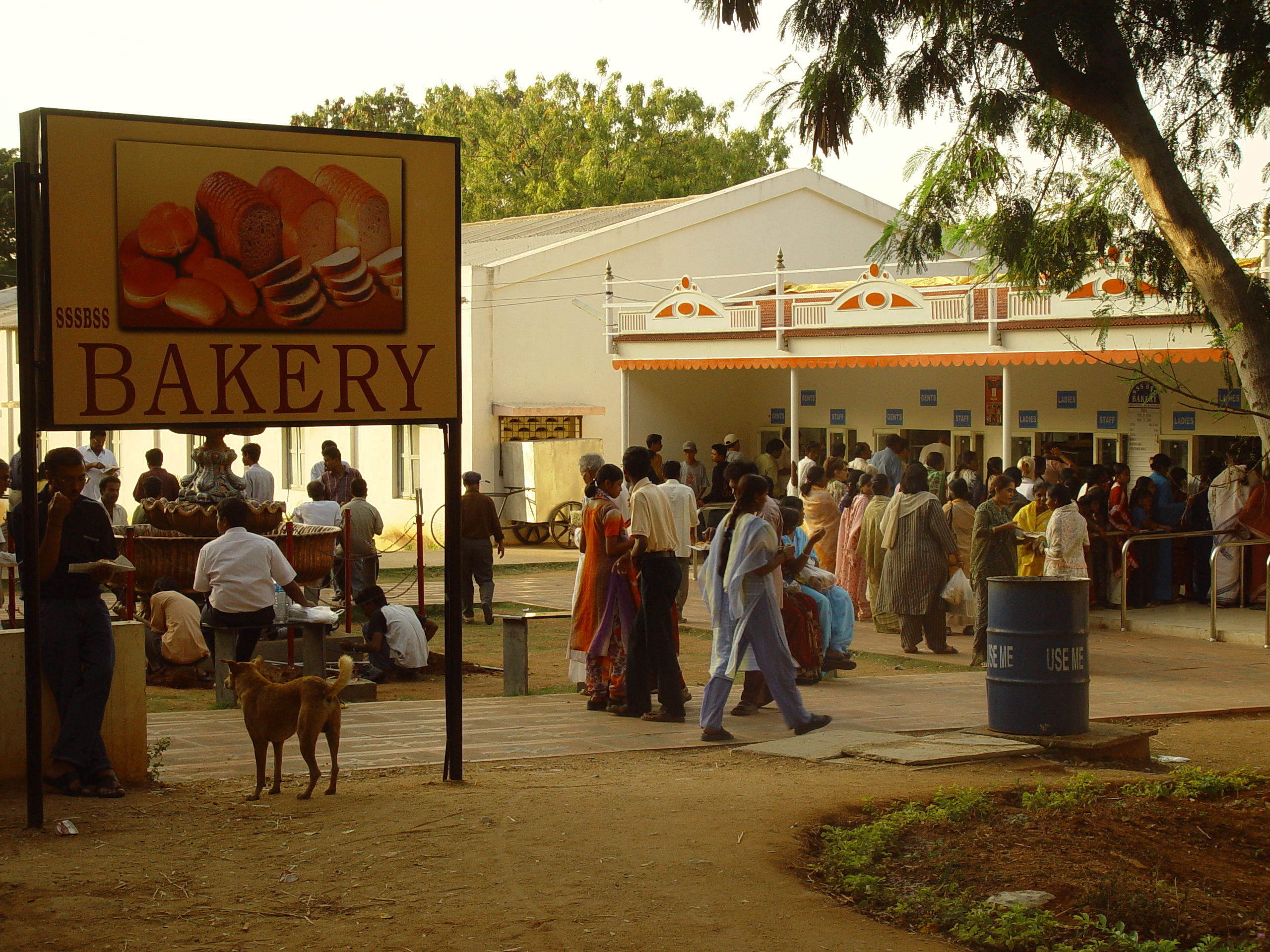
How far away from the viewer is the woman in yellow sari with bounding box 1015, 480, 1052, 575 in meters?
12.7

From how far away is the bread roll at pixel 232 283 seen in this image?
5.90 metres

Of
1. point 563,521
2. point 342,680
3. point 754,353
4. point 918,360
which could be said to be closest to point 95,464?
point 342,680

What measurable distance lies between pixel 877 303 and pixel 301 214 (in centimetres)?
1467

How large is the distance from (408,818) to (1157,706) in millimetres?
6082

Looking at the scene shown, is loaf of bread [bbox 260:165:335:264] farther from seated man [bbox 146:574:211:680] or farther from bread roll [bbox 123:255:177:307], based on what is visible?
seated man [bbox 146:574:211:680]

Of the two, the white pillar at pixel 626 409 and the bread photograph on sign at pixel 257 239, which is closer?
the bread photograph on sign at pixel 257 239

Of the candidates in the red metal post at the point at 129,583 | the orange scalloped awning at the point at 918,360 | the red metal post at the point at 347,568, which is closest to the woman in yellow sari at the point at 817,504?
the orange scalloped awning at the point at 918,360

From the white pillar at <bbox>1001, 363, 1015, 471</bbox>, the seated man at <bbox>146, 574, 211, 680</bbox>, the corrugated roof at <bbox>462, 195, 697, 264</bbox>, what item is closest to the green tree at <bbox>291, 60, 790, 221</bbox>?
the corrugated roof at <bbox>462, 195, 697, 264</bbox>

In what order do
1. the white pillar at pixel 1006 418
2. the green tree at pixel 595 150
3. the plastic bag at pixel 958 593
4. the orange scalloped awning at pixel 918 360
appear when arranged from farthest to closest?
the green tree at pixel 595 150, the white pillar at pixel 1006 418, the orange scalloped awning at pixel 918 360, the plastic bag at pixel 958 593

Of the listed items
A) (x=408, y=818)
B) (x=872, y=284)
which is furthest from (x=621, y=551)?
(x=872, y=284)

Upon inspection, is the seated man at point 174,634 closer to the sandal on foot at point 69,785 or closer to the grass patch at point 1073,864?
the sandal on foot at point 69,785

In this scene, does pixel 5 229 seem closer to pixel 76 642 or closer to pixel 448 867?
pixel 76 642

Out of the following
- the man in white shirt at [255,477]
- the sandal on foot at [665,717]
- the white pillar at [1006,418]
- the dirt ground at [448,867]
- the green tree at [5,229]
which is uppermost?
the green tree at [5,229]

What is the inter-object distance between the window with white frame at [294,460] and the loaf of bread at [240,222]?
2136cm
